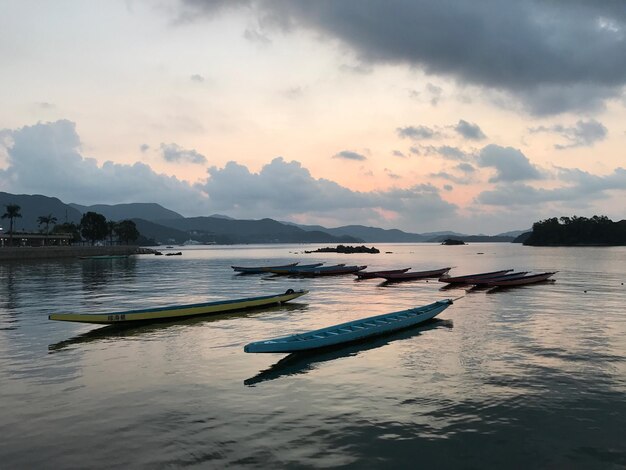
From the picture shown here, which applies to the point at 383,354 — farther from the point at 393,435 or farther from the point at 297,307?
the point at 297,307

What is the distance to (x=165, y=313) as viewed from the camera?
3231 cm

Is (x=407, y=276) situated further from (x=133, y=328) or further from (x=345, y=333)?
(x=345, y=333)

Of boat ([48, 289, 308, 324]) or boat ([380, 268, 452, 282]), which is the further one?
boat ([380, 268, 452, 282])

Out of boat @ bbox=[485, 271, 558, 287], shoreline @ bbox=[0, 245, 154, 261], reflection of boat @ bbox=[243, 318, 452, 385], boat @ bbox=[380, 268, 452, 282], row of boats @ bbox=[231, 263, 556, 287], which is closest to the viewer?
reflection of boat @ bbox=[243, 318, 452, 385]

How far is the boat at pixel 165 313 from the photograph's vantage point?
Result: 92.0ft

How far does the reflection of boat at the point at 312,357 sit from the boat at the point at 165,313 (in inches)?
536

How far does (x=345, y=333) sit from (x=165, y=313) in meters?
14.7

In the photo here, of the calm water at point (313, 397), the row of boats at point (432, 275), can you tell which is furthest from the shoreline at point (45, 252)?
the calm water at point (313, 397)

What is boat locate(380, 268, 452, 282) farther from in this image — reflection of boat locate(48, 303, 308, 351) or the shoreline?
the shoreline

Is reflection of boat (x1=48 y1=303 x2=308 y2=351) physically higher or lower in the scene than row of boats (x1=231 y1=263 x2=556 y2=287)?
lower

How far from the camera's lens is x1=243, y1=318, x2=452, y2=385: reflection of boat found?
19.7 metres

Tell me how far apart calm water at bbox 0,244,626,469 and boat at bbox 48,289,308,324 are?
2.75 ft

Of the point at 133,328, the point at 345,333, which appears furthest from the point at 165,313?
the point at 345,333

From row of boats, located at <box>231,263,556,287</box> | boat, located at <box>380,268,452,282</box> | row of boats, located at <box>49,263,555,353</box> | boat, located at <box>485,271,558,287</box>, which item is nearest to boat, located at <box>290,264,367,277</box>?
row of boats, located at <box>231,263,556,287</box>
